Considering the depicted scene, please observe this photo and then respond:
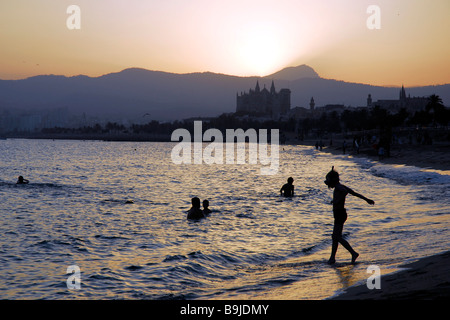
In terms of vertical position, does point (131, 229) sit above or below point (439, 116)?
below

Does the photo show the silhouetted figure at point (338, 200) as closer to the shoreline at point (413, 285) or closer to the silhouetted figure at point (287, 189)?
the shoreline at point (413, 285)

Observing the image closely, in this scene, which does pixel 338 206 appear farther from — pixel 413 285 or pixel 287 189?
pixel 287 189

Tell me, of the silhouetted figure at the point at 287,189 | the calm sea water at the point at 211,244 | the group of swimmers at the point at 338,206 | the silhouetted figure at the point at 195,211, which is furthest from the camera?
the silhouetted figure at the point at 287,189

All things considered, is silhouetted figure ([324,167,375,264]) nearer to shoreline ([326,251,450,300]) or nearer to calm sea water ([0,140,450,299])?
calm sea water ([0,140,450,299])

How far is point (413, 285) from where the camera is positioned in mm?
7504

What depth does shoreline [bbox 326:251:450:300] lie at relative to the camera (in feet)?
22.5

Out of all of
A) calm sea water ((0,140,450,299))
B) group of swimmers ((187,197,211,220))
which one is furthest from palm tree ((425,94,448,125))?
group of swimmers ((187,197,211,220))

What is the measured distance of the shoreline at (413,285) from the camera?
685 cm

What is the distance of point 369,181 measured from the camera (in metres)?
32.7

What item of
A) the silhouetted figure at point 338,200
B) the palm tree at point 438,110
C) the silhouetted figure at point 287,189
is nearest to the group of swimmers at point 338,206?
the silhouetted figure at point 338,200

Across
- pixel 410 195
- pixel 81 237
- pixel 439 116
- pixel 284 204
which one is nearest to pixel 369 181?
pixel 410 195

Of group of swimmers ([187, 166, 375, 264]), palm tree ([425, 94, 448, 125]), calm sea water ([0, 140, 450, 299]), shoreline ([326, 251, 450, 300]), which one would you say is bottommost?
calm sea water ([0, 140, 450, 299])
